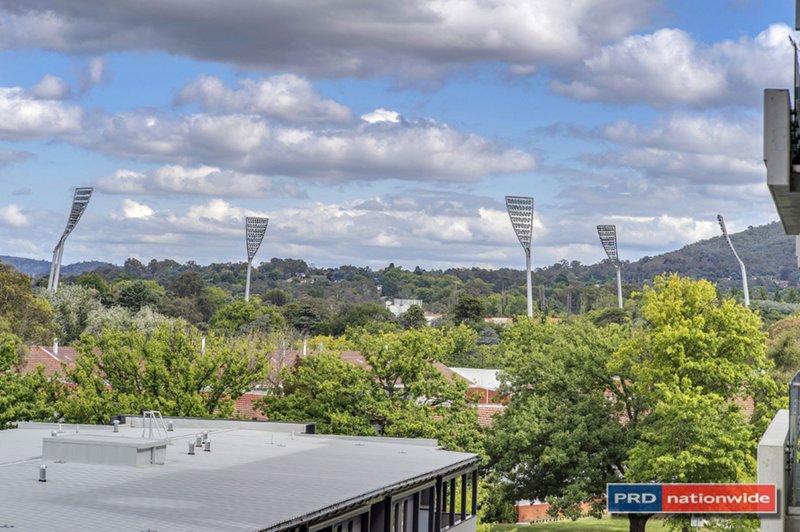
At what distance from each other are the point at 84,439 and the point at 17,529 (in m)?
8.69

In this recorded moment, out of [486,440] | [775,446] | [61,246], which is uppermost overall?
[61,246]

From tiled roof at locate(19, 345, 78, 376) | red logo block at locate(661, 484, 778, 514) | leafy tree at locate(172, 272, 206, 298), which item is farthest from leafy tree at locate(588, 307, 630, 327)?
red logo block at locate(661, 484, 778, 514)

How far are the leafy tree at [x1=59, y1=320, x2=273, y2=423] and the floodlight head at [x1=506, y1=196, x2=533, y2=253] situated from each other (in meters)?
75.1

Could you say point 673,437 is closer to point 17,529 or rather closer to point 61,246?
point 17,529

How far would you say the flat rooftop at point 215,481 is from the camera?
1888cm

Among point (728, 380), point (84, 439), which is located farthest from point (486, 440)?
point (84, 439)

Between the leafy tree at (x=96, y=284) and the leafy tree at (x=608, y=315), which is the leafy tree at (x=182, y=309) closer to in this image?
the leafy tree at (x=96, y=284)

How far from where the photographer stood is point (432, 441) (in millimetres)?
35344

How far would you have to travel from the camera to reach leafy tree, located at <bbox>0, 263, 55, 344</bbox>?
9631cm

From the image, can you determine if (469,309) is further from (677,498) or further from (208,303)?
(677,498)

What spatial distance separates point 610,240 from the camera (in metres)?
147

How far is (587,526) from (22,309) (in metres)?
60.6

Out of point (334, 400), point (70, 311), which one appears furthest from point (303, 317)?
point (334, 400)

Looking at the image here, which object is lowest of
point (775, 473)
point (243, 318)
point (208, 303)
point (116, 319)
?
point (775, 473)
